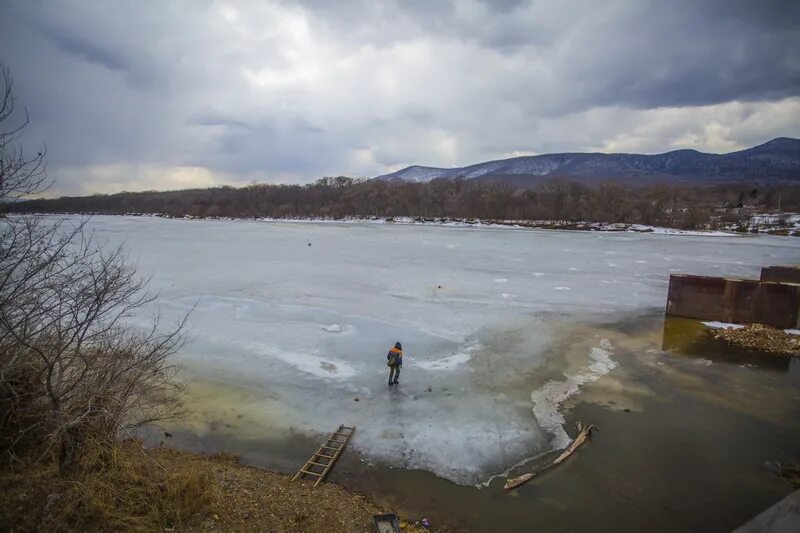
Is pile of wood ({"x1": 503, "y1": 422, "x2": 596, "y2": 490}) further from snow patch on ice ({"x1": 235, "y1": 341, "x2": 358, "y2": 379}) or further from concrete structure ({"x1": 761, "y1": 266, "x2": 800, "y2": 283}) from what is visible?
concrete structure ({"x1": 761, "y1": 266, "x2": 800, "y2": 283})

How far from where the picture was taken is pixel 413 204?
10725 cm

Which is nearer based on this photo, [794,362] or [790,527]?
[790,527]

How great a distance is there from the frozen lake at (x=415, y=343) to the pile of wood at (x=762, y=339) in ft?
9.96

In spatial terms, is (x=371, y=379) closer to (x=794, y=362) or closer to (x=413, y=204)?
(x=794, y=362)

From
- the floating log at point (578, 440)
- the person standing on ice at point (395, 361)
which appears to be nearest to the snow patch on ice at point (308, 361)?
the person standing on ice at point (395, 361)

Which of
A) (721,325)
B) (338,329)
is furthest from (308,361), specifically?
(721,325)

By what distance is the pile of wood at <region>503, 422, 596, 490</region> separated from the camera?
20.5ft

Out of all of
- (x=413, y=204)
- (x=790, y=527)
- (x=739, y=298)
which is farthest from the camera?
(x=413, y=204)

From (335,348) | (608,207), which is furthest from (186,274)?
(608,207)

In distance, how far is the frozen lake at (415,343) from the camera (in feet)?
25.1

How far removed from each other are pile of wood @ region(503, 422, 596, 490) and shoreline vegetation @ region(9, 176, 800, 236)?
233 ft

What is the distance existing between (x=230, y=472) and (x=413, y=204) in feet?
338

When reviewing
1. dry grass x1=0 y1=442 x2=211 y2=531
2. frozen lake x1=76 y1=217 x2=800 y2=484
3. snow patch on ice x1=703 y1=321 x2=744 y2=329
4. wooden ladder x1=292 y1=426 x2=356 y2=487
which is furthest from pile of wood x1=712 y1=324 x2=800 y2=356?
dry grass x1=0 y1=442 x2=211 y2=531

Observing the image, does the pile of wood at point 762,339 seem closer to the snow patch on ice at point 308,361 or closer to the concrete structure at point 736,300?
the concrete structure at point 736,300
